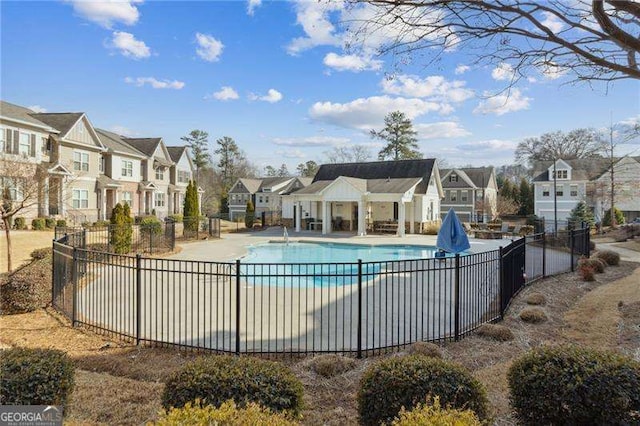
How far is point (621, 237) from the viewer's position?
26.0m

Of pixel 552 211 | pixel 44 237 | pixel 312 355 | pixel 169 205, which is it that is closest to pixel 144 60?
pixel 312 355

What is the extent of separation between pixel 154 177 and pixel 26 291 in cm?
3395

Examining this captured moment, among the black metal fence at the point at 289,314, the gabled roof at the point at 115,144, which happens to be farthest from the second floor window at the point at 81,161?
the black metal fence at the point at 289,314

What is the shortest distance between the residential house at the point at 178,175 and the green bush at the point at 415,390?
4291 centimetres

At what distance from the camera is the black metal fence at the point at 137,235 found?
15.3 meters

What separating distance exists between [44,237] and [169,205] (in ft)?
80.8

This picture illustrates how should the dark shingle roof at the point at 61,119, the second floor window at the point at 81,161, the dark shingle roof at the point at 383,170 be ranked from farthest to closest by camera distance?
the dark shingle roof at the point at 383,170, the second floor window at the point at 81,161, the dark shingle roof at the point at 61,119

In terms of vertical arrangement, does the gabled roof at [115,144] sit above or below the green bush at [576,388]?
above

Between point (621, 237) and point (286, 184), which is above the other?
point (286, 184)

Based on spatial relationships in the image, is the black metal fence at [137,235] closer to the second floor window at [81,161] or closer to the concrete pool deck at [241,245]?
the concrete pool deck at [241,245]

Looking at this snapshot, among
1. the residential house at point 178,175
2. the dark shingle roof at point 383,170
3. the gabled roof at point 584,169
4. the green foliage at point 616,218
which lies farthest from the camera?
the residential house at point 178,175

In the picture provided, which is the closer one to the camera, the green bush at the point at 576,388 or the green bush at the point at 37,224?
the green bush at the point at 576,388

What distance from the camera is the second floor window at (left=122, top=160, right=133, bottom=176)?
3528cm

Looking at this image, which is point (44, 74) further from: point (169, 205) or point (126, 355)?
point (169, 205)
